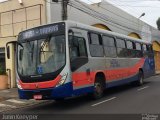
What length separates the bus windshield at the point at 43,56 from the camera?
12748 millimetres

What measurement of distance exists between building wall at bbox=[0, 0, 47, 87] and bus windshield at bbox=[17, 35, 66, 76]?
8.61 metres

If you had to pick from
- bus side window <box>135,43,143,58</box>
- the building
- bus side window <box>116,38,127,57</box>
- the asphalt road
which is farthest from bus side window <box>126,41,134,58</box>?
the building

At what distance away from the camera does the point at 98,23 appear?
2930 cm

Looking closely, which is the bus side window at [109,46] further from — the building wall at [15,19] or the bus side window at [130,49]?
the building wall at [15,19]

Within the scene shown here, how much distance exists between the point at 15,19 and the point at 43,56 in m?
11.3

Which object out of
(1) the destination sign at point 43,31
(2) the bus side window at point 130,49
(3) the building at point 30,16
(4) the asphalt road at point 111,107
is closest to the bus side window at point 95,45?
(4) the asphalt road at point 111,107

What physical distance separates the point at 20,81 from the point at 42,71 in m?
1.16

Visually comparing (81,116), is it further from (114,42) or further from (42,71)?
(114,42)

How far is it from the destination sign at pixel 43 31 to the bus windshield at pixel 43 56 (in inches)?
7.9

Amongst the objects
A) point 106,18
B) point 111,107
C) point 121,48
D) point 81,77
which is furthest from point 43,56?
point 106,18

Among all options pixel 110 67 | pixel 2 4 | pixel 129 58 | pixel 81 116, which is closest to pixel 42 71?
pixel 81 116

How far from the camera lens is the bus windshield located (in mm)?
12748

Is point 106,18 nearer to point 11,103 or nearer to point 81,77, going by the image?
point 11,103

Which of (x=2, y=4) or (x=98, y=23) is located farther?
(x=98, y=23)
